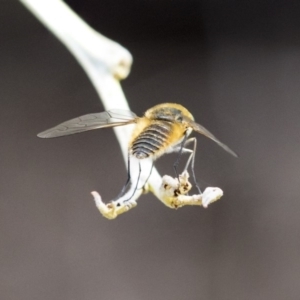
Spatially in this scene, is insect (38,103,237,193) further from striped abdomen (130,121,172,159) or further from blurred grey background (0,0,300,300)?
blurred grey background (0,0,300,300)

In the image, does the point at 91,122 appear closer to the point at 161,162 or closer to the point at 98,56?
the point at 98,56

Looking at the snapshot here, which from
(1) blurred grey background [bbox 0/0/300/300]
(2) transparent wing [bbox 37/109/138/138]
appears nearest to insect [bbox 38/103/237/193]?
(2) transparent wing [bbox 37/109/138/138]

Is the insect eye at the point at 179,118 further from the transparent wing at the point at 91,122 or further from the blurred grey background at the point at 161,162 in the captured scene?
the blurred grey background at the point at 161,162

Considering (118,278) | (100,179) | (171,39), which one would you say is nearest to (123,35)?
(171,39)

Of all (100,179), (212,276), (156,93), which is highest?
(156,93)

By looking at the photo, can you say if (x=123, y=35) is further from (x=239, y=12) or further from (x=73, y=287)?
(x=73, y=287)

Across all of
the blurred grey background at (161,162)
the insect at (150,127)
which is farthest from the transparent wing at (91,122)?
the blurred grey background at (161,162)

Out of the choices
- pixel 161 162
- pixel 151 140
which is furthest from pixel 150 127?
pixel 161 162
